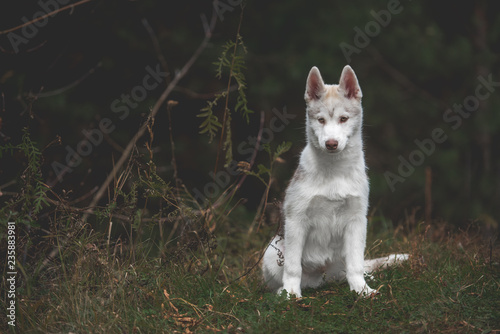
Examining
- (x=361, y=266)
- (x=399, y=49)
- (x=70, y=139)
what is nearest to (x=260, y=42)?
(x=399, y=49)

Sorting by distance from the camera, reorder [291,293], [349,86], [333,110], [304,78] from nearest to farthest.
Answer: [291,293] → [333,110] → [349,86] → [304,78]

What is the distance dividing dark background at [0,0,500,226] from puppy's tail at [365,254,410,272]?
128 inches

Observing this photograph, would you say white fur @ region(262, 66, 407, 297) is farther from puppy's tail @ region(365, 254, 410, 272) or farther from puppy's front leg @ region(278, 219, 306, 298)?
puppy's tail @ region(365, 254, 410, 272)

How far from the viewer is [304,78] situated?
898 cm

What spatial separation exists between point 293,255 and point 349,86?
1307mm

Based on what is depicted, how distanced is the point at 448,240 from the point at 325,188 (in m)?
1.50

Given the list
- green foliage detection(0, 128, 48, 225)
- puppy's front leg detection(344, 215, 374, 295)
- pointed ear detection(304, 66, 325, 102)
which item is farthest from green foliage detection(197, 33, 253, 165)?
green foliage detection(0, 128, 48, 225)

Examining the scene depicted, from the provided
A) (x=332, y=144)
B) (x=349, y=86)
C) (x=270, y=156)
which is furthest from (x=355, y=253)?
(x=349, y=86)

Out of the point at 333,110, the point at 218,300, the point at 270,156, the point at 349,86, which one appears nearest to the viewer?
the point at 218,300

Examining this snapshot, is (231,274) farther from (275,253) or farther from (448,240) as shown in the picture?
(448,240)

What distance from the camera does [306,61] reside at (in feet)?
29.5

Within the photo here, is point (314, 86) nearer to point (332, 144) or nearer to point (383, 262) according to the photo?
point (332, 144)

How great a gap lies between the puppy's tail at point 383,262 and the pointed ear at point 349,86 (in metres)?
1.31

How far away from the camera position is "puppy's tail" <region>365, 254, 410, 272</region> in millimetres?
4301
